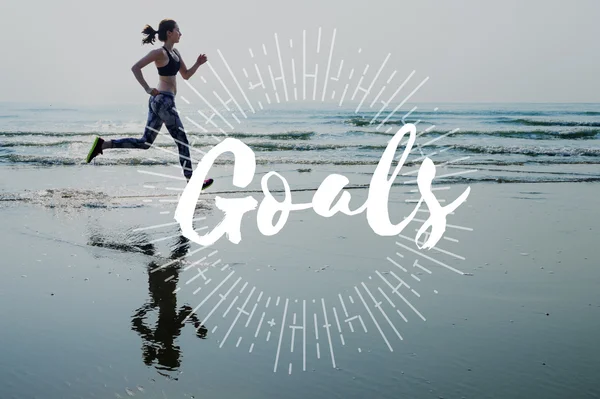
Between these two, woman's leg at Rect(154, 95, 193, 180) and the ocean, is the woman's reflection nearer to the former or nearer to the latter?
→ woman's leg at Rect(154, 95, 193, 180)

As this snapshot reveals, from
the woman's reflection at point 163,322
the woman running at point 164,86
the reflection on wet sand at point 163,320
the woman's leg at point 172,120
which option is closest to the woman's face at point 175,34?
the woman running at point 164,86

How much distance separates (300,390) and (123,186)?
8141 mm

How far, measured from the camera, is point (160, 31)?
293 inches

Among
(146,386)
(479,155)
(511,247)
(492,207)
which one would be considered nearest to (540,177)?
(492,207)

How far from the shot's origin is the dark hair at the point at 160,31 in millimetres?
7398

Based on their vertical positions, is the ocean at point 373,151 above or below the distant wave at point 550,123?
below

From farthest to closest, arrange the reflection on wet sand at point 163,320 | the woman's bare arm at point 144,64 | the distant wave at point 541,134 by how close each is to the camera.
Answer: the distant wave at point 541,134 < the woman's bare arm at point 144,64 < the reflection on wet sand at point 163,320

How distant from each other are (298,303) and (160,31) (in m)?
3.89

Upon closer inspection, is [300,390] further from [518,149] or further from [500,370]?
[518,149]

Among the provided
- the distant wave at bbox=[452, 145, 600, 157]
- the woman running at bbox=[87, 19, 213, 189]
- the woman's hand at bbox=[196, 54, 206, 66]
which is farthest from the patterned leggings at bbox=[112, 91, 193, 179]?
the distant wave at bbox=[452, 145, 600, 157]

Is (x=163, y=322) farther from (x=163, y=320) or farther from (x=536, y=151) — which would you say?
(x=536, y=151)

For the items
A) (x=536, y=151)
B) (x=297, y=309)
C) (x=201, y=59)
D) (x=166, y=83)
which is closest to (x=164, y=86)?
(x=166, y=83)

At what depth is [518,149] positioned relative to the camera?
19.3 metres

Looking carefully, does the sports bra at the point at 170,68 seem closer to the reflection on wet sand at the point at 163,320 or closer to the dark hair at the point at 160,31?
the dark hair at the point at 160,31
